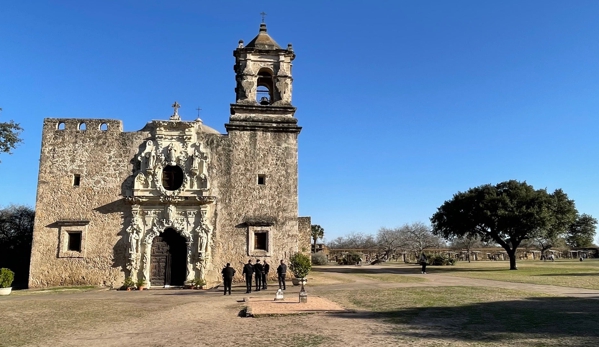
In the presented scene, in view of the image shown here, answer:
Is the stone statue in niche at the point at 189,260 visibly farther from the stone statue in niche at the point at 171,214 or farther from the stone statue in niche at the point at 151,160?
the stone statue in niche at the point at 151,160

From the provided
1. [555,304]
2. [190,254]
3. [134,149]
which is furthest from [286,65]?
[555,304]

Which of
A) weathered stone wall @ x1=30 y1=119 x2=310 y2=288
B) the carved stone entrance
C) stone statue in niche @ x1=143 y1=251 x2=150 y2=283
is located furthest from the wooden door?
weathered stone wall @ x1=30 y1=119 x2=310 y2=288

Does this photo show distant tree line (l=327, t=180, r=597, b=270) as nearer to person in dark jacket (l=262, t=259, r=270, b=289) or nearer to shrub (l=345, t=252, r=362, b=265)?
shrub (l=345, t=252, r=362, b=265)

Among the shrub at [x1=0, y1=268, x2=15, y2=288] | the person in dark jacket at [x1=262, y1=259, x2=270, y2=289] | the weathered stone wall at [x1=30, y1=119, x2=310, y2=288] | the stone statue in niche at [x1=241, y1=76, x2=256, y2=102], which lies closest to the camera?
the shrub at [x1=0, y1=268, x2=15, y2=288]

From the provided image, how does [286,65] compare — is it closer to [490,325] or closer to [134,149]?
[134,149]

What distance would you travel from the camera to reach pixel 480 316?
1039 centimetres

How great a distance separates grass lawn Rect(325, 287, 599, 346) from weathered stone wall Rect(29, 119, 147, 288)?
10596mm

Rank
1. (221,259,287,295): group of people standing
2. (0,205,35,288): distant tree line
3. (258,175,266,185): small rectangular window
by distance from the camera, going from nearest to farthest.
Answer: (221,259,287,295): group of people standing < (258,175,266,185): small rectangular window < (0,205,35,288): distant tree line

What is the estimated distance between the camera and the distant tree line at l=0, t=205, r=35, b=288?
942 inches

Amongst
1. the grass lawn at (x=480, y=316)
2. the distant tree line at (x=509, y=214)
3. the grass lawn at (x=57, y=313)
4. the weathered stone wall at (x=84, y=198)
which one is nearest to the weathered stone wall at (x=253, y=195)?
the weathered stone wall at (x=84, y=198)

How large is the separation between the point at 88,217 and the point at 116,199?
1.44 metres

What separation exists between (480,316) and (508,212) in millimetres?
24793

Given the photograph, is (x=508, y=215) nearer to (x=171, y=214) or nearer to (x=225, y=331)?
(x=171, y=214)

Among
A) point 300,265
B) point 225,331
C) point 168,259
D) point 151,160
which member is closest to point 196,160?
point 151,160
